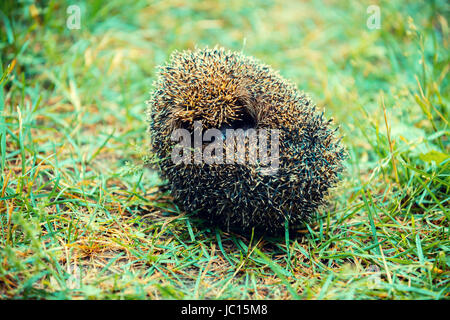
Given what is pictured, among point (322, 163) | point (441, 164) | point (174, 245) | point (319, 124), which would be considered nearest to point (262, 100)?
point (319, 124)

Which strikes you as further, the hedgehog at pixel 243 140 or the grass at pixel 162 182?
the hedgehog at pixel 243 140

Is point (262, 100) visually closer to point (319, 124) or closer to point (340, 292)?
point (319, 124)

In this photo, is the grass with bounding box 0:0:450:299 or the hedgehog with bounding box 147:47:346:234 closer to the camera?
the grass with bounding box 0:0:450:299

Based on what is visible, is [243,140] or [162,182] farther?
[162,182]
